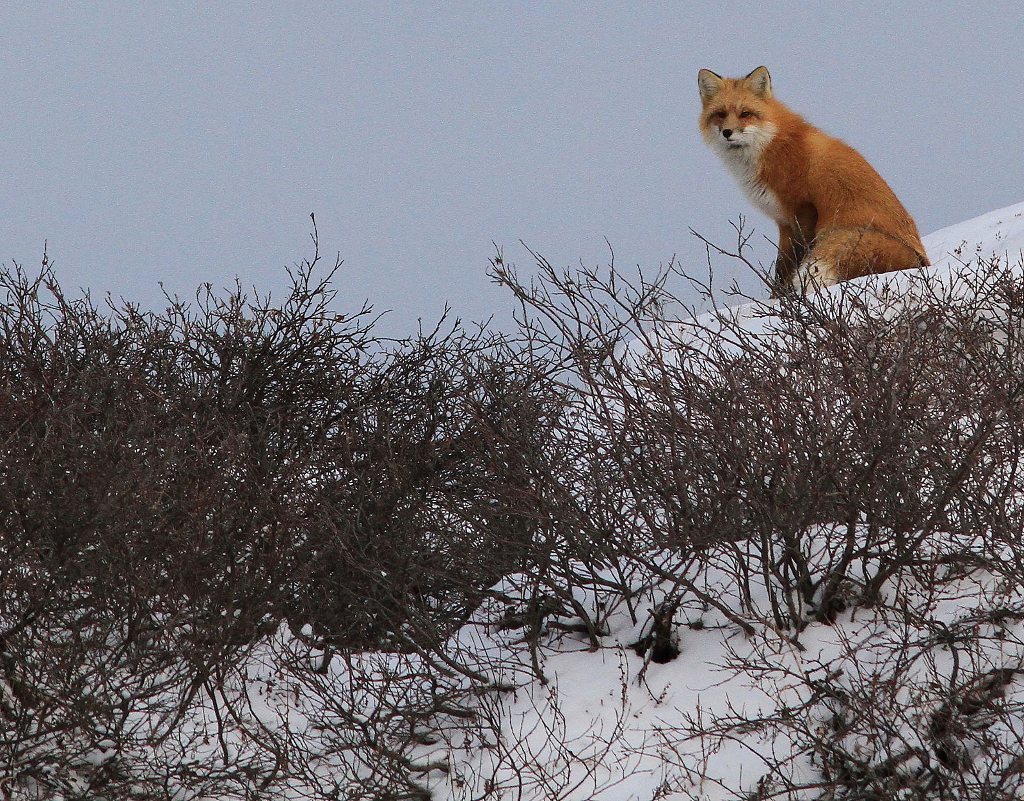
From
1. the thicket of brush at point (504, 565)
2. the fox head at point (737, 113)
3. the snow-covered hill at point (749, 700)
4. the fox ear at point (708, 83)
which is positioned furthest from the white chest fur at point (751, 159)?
the snow-covered hill at point (749, 700)

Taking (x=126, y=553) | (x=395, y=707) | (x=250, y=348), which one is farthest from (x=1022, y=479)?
(x=250, y=348)

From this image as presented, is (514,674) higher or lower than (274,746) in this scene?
higher

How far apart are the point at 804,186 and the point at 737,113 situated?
3.25 feet

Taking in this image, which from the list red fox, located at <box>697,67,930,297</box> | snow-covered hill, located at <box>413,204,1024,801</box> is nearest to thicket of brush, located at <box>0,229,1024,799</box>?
snow-covered hill, located at <box>413,204,1024,801</box>

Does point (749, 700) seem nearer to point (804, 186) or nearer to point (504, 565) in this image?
point (504, 565)

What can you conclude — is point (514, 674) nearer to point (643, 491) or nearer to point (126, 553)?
point (643, 491)

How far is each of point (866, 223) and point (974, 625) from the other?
224 inches

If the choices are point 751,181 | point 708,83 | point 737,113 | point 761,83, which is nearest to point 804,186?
point 751,181

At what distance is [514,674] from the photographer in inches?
241

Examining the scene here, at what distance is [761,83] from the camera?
37.3 feet

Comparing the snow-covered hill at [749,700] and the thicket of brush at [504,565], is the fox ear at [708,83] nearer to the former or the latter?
the thicket of brush at [504,565]

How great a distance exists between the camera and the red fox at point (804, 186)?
10281 mm

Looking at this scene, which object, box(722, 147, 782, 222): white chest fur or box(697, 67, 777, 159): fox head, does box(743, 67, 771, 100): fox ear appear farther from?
box(722, 147, 782, 222): white chest fur

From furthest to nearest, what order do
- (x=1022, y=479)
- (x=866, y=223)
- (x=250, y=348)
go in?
(x=866, y=223), (x=250, y=348), (x=1022, y=479)
